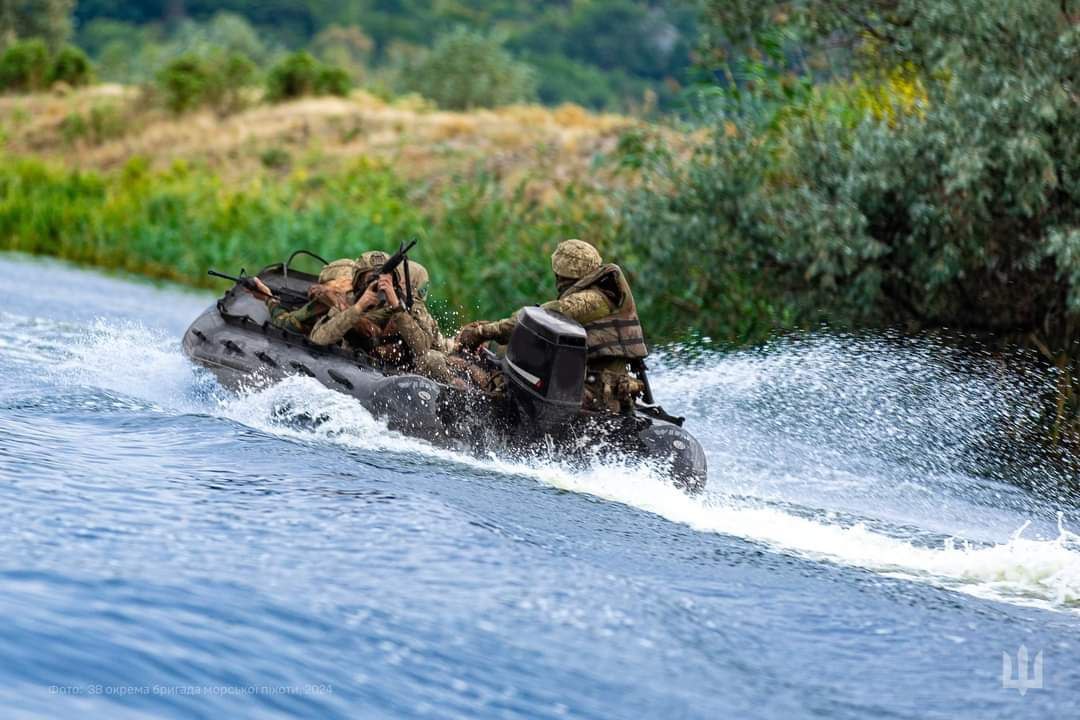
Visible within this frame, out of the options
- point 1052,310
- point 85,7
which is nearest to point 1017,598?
point 1052,310

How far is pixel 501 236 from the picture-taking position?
683 inches

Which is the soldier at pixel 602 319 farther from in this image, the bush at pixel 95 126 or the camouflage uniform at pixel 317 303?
the bush at pixel 95 126

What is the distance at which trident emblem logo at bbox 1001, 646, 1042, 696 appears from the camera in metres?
6.12

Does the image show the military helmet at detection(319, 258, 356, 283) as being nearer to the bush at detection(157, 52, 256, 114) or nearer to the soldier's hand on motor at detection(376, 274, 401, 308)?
the soldier's hand on motor at detection(376, 274, 401, 308)

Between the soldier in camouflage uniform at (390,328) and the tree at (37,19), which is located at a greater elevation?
the tree at (37,19)

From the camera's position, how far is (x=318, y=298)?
1052 centimetres

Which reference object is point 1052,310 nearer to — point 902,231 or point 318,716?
point 902,231

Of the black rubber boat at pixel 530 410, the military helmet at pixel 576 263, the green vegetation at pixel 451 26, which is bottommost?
the black rubber boat at pixel 530 410

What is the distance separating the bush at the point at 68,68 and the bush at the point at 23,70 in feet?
0.71

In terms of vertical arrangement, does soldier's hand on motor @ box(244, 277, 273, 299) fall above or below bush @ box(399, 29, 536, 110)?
below


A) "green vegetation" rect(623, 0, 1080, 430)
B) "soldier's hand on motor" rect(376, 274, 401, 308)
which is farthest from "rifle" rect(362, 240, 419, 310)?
"green vegetation" rect(623, 0, 1080, 430)

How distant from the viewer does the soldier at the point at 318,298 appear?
34.3 ft

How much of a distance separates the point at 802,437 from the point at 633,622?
6.68 m

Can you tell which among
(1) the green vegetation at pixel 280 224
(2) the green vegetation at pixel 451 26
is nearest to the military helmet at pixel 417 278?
(1) the green vegetation at pixel 280 224
